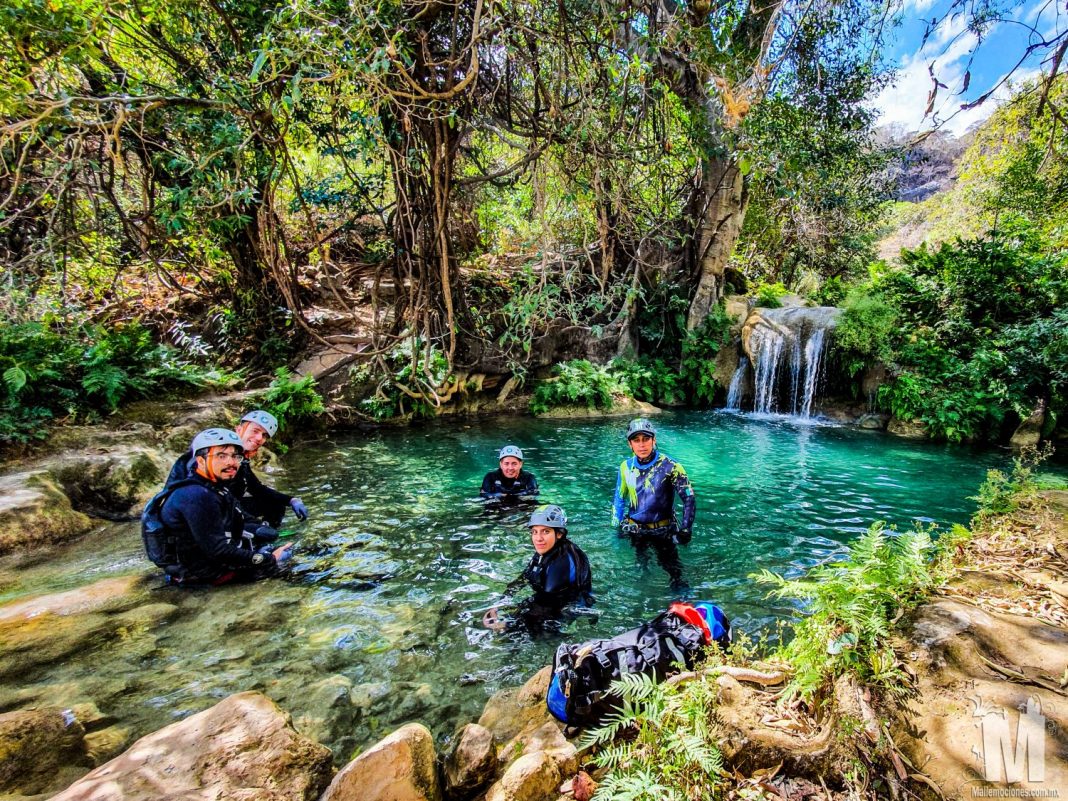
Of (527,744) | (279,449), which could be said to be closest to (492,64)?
(527,744)

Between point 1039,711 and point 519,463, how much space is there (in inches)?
221

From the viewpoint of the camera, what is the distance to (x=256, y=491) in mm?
5617

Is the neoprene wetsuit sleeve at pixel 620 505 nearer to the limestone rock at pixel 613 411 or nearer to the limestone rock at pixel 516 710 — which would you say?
the limestone rock at pixel 516 710

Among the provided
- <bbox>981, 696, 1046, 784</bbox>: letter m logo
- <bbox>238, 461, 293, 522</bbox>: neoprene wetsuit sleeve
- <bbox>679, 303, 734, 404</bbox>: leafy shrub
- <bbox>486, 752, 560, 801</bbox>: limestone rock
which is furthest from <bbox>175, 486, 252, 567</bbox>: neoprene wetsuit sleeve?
<bbox>679, 303, 734, 404</bbox>: leafy shrub

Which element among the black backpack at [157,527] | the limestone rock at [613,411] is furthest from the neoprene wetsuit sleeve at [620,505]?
the limestone rock at [613,411]

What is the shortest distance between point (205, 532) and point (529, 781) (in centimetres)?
358

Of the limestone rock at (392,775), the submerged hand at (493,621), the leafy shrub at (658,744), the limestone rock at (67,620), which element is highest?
the leafy shrub at (658,744)

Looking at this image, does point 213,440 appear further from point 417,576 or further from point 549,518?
point 549,518

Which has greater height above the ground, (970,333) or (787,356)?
(970,333)

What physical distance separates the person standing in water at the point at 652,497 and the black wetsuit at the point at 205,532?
4003 mm

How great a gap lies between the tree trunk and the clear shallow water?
830cm

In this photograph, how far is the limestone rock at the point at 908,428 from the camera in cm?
1228

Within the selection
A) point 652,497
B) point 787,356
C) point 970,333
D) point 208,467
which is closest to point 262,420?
point 208,467

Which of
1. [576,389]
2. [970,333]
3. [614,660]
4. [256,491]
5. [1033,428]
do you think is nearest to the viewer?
[614,660]
